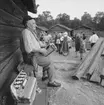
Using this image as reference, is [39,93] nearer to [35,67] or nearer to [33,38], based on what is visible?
[35,67]

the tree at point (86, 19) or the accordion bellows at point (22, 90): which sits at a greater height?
the tree at point (86, 19)

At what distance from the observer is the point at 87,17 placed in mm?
89625

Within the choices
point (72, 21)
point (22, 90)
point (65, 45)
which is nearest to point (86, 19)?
point (72, 21)

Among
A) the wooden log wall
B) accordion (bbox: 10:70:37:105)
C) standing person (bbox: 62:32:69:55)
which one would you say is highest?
the wooden log wall

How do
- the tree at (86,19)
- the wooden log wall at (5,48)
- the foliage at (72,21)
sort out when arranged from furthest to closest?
1. the tree at (86,19)
2. the foliage at (72,21)
3. the wooden log wall at (5,48)

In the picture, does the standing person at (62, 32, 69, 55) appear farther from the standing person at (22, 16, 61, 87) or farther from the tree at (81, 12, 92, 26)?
the tree at (81, 12, 92, 26)

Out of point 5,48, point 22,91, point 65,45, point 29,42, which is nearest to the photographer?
point 22,91

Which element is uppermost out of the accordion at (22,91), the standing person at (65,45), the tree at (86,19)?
the tree at (86,19)

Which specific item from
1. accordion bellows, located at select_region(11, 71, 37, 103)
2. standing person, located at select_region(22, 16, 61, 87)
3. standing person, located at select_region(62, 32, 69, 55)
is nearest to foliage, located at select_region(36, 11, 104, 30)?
standing person, located at select_region(62, 32, 69, 55)

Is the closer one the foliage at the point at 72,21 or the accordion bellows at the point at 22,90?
the accordion bellows at the point at 22,90

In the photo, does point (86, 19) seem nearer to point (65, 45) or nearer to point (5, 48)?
point (65, 45)

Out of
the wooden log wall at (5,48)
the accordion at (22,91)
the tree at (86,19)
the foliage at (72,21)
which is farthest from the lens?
the tree at (86,19)

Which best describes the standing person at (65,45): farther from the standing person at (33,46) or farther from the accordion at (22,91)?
the accordion at (22,91)

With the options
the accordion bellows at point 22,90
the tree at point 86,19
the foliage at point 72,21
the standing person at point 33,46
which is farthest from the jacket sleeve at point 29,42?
the tree at point 86,19
